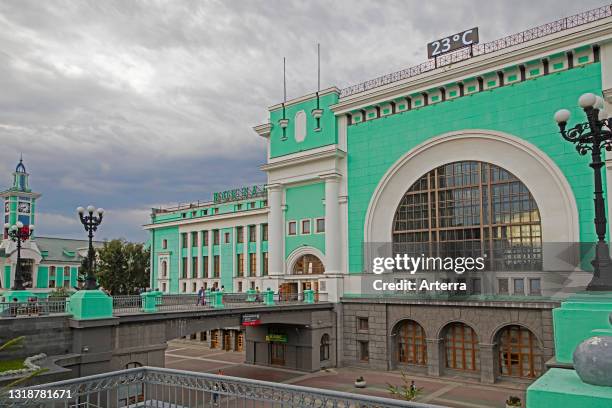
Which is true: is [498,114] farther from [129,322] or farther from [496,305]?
[129,322]

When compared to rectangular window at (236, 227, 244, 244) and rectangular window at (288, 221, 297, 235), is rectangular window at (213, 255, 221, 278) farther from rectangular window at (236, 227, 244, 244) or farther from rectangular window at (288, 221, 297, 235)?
rectangular window at (288, 221, 297, 235)

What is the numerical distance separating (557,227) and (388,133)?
38.2 feet

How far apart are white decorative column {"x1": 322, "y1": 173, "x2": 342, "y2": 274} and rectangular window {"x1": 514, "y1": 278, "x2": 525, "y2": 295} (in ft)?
36.5

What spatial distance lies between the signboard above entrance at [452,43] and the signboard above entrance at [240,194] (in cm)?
1879

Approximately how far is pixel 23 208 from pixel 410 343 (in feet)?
181

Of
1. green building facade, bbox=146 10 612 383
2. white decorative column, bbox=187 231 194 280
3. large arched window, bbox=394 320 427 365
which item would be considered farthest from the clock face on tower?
large arched window, bbox=394 320 427 365

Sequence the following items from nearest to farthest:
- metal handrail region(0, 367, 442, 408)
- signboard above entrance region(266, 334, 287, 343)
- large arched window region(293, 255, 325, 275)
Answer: metal handrail region(0, 367, 442, 408), signboard above entrance region(266, 334, 287, 343), large arched window region(293, 255, 325, 275)

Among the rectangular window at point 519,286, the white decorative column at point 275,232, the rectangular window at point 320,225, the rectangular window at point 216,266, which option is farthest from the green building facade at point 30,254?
the rectangular window at point 519,286

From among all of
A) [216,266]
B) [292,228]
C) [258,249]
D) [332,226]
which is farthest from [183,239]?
[332,226]

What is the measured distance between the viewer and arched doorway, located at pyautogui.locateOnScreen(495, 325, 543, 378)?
24828 mm

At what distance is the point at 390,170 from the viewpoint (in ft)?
103

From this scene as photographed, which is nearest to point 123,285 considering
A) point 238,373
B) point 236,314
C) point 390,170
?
point 238,373

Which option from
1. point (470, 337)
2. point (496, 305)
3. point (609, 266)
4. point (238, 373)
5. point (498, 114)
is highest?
point (498, 114)

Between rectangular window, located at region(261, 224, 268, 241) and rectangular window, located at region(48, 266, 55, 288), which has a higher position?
rectangular window, located at region(261, 224, 268, 241)
